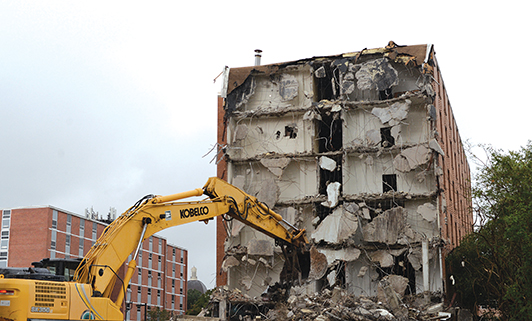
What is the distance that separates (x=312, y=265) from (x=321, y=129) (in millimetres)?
6666

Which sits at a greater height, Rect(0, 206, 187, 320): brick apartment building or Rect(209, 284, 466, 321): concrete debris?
Rect(0, 206, 187, 320): brick apartment building

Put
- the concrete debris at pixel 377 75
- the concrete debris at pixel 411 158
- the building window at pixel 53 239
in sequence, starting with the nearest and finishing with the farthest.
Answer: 1. the concrete debris at pixel 411 158
2. the concrete debris at pixel 377 75
3. the building window at pixel 53 239

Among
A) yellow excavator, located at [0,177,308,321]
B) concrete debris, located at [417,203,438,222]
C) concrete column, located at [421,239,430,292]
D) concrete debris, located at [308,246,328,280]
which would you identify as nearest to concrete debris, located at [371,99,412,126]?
concrete debris, located at [417,203,438,222]

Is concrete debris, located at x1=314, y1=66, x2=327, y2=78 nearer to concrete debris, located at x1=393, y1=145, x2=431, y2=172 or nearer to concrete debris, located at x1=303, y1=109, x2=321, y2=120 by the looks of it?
concrete debris, located at x1=303, y1=109, x2=321, y2=120

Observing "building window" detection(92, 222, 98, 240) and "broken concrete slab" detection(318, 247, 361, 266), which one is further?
"building window" detection(92, 222, 98, 240)

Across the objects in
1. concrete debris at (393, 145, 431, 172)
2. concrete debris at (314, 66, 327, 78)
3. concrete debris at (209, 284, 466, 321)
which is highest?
concrete debris at (314, 66, 327, 78)

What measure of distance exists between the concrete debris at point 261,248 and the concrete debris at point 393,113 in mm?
7413

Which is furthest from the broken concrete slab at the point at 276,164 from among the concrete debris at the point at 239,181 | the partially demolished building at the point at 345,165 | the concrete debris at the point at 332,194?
the concrete debris at the point at 332,194

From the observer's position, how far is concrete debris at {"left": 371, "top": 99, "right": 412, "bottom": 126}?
2498 cm

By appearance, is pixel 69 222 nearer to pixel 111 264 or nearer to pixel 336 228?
pixel 336 228

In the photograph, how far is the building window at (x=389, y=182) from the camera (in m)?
25.4

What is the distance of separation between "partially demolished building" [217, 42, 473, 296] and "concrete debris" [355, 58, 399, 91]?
5cm

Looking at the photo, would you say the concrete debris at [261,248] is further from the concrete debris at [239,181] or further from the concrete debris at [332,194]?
the concrete debris at [332,194]

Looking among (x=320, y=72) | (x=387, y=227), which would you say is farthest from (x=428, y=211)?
(x=320, y=72)
